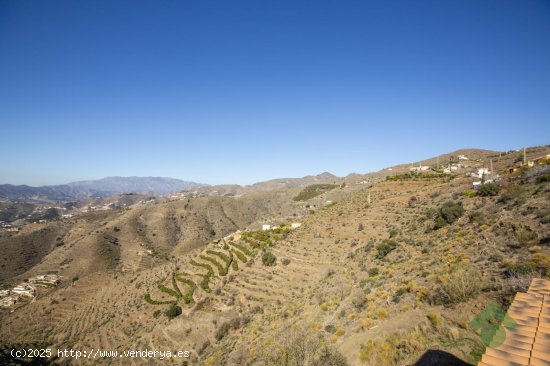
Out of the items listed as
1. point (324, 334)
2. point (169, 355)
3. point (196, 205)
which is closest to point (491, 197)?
point (324, 334)

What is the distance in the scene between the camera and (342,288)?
20953 mm

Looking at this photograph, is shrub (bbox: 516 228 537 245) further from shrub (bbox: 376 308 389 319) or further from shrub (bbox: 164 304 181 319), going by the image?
shrub (bbox: 164 304 181 319)

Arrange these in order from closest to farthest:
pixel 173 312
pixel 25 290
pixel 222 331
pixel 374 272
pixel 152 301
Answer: pixel 374 272 < pixel 222 331 < pixel 173 312 < pixel 152 301 < pixel 25 290

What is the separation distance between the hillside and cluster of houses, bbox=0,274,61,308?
649cm

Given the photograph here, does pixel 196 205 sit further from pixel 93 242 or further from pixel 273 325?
pixel 273 325

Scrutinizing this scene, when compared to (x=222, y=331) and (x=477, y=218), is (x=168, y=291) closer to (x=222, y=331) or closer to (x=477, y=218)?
(x=222, y=331)

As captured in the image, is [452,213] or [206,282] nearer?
[452,213]

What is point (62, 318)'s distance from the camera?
48.2 metres

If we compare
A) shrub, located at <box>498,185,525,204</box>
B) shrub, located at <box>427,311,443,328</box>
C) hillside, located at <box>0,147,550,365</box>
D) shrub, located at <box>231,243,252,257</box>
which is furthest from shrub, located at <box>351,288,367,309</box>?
shrub, located at <box>231,243,252,257</box>

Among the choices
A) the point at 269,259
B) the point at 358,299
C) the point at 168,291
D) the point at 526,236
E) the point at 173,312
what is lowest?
the point at 168,291

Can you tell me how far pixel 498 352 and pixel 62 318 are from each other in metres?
61.8

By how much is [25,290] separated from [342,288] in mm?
75993

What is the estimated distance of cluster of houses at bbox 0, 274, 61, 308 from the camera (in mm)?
58781

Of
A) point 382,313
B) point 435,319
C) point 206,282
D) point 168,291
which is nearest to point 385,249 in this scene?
point 382,313
